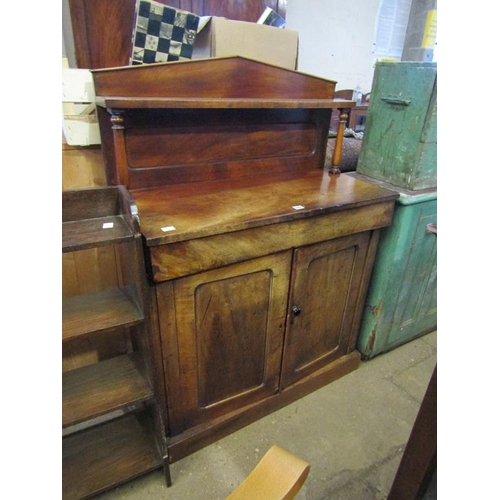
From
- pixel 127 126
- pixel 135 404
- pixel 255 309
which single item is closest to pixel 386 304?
pixel 255 309

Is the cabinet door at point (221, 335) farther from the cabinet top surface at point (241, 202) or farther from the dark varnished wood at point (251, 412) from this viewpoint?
the cabinet top surface at point (241, 202)

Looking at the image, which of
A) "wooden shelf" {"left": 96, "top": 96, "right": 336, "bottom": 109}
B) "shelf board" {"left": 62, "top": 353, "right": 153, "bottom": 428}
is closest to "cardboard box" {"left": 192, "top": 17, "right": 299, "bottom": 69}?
"wooden shelf" {"left": 96, "top": 96, "right": 336, "bottom": 109}

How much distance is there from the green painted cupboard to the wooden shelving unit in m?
1.17

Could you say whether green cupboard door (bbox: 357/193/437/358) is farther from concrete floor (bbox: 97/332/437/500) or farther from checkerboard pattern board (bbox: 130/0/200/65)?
checkerboard pattern board (bbox: 130/0/200/65)

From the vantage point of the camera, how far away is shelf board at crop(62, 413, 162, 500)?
4.09 feet

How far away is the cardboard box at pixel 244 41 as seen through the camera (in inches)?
56.3

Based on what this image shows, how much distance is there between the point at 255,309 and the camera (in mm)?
1395

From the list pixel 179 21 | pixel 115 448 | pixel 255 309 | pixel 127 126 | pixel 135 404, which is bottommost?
pixel 115 448

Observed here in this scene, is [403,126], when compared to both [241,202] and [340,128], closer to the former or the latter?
[340,128]

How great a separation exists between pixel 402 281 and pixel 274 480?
4.89ft

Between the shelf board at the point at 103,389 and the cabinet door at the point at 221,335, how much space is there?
12cm

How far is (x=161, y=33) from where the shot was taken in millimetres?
1331
